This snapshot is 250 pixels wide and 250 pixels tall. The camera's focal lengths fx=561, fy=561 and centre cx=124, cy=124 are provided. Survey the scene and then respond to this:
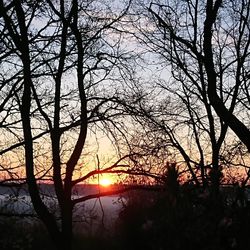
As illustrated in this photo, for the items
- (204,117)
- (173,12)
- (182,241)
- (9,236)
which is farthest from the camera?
(9,236)

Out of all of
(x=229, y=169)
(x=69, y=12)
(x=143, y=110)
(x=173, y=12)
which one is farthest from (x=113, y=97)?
(x=229, y=169)

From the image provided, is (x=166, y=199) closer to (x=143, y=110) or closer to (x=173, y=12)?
(x=143, y=110)

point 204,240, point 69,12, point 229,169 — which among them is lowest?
point 204,240

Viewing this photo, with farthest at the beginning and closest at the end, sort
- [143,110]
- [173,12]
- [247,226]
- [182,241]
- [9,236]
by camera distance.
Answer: [9,236] → [173,12] → [143,110] → [247,226] → [182,241]

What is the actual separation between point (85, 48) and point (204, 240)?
24.6 feet

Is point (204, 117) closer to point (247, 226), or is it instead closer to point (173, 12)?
point (173, 12)

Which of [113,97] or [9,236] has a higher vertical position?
[113,97]

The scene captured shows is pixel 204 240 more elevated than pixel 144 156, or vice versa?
pixel 144 156

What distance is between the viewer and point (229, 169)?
1700 cm

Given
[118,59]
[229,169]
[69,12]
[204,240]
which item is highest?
[69,12]

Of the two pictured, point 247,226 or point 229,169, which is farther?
point 229,169

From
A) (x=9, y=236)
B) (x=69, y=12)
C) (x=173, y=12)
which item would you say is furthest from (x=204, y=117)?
(x=9, y=236)

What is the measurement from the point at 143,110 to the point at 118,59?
4.93 ft

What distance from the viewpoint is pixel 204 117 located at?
1806cm
